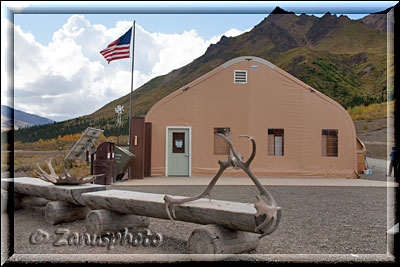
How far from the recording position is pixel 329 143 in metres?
12.2

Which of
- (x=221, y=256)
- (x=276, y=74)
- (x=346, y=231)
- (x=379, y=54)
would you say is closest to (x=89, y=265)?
(x=221, y=256)

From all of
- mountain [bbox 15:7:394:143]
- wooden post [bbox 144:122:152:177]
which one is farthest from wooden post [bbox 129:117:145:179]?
mountain [bbox 15:7:394:143]

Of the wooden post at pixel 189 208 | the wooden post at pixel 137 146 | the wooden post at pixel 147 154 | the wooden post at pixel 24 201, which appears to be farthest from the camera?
the wooden post at pixel 147 154

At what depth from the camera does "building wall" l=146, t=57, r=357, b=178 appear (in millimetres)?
11891

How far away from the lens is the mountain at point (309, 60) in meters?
49.4

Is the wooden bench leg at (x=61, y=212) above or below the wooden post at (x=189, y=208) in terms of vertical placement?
below

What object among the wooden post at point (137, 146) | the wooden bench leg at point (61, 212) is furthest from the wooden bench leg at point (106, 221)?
the wooden post at point (137, 146)

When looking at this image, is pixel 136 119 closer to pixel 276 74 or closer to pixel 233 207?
pixel 276 74

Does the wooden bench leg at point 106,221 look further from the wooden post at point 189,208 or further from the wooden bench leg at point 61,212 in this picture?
the wooden bench leg at point 61,212

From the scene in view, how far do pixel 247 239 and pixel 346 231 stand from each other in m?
A: 1.97

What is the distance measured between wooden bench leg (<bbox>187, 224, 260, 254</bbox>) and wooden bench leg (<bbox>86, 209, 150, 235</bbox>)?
4.26 feet

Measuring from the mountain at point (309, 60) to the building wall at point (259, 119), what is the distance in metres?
12.6

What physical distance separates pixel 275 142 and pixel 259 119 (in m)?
1.05

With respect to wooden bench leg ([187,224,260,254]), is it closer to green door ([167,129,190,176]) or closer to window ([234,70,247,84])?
green door ([167,129,190,176])
